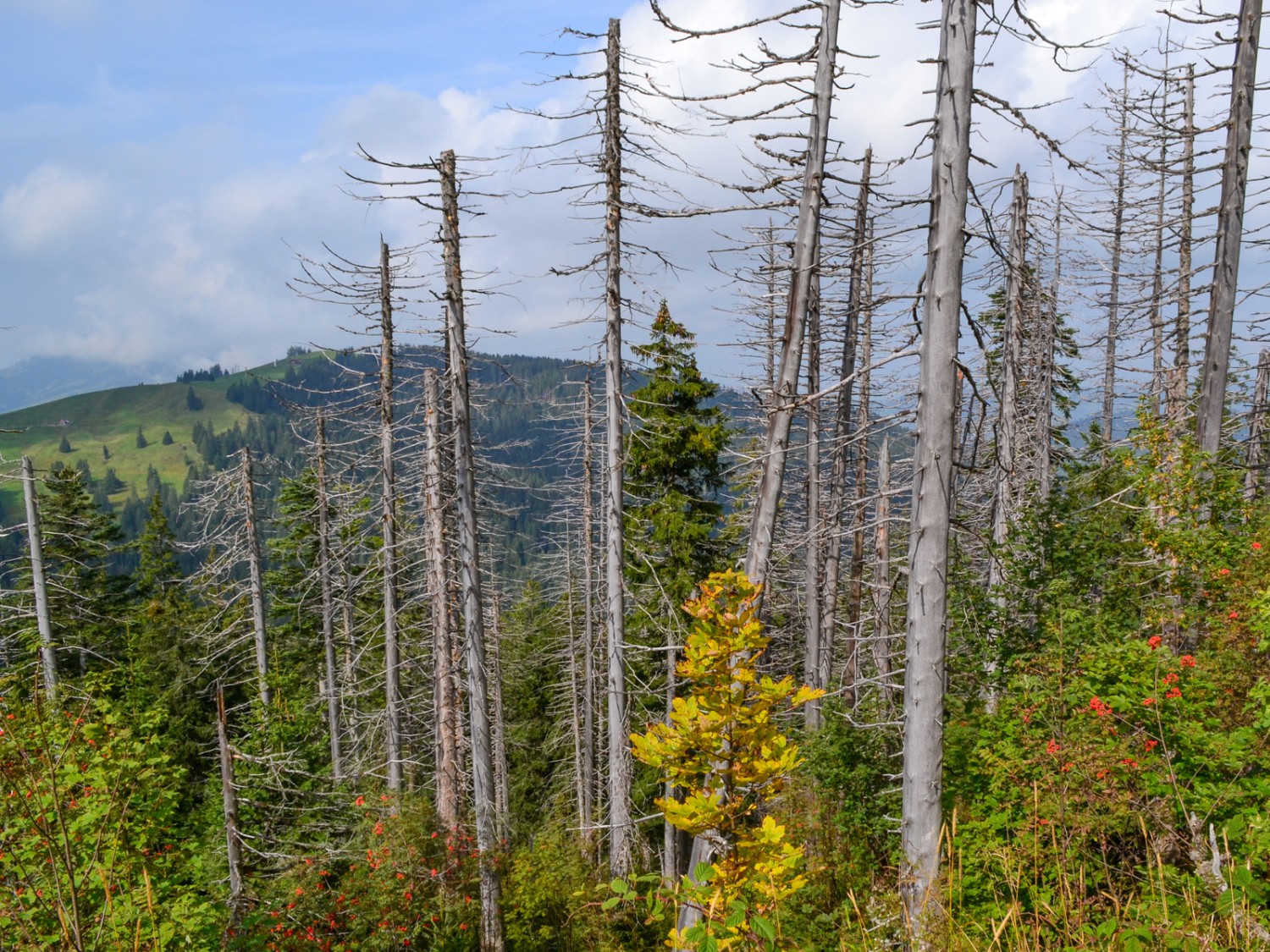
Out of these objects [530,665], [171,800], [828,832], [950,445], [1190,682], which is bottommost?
[530,665]

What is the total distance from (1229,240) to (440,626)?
49.1 feet

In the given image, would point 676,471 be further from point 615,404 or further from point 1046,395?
point 1046,395

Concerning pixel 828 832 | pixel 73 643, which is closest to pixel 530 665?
pixel 73 643

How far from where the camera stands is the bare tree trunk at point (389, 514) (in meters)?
14.7

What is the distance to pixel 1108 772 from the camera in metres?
5.28

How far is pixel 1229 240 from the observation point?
33.6ft

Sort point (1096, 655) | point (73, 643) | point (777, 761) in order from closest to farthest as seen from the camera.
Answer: point (777, 761) → point (1096, 655) → point (73, 643)

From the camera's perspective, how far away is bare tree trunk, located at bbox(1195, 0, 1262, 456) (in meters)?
9.82

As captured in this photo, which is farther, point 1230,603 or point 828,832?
point 828,832

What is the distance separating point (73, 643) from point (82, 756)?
22.6m

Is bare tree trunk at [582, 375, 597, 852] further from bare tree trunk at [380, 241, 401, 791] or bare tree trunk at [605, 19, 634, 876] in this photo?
bare tree trunk at [605, 19, 634, 876]

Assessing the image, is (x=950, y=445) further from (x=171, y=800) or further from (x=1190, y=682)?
(x=171, y=800)

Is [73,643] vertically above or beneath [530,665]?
above

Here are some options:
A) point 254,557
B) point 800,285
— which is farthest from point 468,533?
point 254,557
